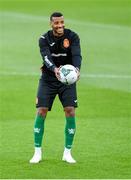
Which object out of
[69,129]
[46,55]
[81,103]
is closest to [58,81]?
[46,55]

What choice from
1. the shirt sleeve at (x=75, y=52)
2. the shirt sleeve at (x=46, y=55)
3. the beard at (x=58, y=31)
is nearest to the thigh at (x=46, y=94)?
the shirt sleeve at (x=46, y=55)

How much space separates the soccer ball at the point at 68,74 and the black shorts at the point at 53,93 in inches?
14.1

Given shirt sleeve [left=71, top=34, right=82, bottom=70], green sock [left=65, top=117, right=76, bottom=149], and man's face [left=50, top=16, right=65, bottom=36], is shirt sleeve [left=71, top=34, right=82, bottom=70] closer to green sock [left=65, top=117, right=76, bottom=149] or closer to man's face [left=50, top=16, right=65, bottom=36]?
man's face [left=50, top=16, right=65, bottom=36]

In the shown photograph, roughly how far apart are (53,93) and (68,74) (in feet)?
2.23

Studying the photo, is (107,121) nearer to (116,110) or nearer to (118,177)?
(116,110)

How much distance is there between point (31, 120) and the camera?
59.3 ft

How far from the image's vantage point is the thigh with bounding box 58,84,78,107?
1388 centimetres

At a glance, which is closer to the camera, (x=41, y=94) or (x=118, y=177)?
(x=118, y=177)

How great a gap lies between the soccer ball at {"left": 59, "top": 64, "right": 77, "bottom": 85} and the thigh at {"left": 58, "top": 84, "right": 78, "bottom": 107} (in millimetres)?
349

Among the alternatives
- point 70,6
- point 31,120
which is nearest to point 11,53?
→ point 31,120

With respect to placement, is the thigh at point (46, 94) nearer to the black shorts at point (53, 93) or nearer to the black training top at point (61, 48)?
the black shorts at point (53, 93)

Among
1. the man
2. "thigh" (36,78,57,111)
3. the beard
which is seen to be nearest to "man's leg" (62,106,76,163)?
the man

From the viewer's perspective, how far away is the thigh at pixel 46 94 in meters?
13.9

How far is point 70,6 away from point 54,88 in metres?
33.0
